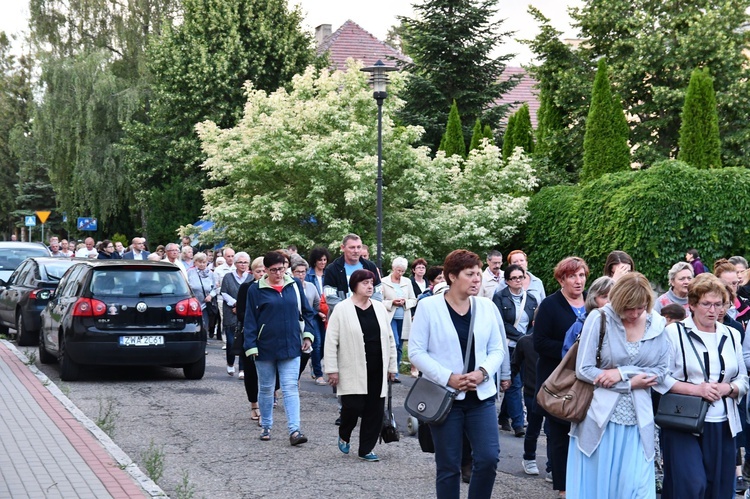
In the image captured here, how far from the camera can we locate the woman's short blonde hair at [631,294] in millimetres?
5730

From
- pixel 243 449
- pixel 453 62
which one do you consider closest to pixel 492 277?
pixel 243 449

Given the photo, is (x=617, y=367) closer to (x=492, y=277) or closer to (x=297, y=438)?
(x=297, y=438)

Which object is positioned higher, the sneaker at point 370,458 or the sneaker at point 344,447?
the sneaker at point 344,447

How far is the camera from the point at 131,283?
13711mm

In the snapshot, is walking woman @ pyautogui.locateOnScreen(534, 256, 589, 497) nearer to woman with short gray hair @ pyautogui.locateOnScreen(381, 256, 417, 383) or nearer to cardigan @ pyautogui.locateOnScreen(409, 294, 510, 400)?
cardigan @ pyautogui.locateOnScreen(409, 294, 510, 400)

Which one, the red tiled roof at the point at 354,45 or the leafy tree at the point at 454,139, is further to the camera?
the red tiled roof at the point at 354,45

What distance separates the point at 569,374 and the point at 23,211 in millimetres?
64357

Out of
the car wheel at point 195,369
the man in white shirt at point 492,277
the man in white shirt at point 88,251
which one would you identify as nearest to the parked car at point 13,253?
the man in white shirt at point 88,251

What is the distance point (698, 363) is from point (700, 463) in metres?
0.60

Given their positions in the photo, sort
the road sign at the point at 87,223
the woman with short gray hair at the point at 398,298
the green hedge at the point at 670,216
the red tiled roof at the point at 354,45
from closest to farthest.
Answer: the woman with short gray hair at the point at 398,298 → the green hedge at the point at 670,216 → the road sign at the point at 87,223 → the red tiled roof at the point at 354,45

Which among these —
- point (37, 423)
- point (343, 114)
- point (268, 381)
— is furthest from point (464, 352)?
point (343, 114)

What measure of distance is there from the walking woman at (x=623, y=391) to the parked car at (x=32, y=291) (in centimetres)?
1329

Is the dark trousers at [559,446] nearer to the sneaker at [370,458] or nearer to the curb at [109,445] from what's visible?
the sneaker at [370,458]

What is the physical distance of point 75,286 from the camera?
46.0 ft
